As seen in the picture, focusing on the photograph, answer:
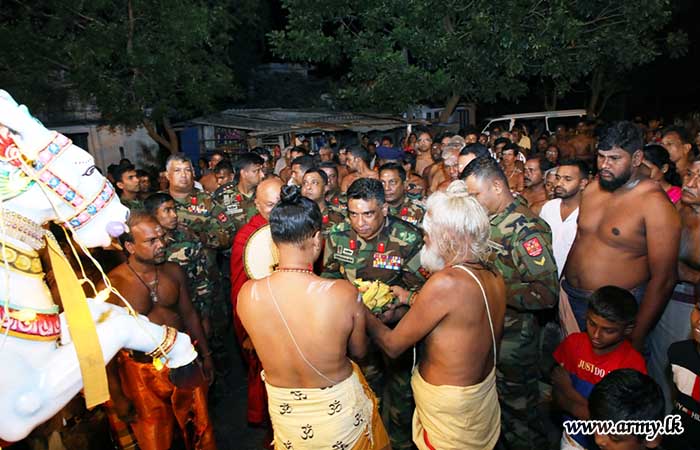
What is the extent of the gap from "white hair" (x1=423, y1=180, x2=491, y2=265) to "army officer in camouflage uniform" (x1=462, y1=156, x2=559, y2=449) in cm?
109

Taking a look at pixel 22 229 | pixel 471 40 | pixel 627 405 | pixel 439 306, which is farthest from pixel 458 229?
pixel 471 40

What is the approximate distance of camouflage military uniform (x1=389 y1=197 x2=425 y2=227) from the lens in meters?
5.38

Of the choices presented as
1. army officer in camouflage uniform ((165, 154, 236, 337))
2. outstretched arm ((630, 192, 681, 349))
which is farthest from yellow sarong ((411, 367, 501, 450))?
army officer in camouflage uniform ((165, 154, 236, 337))

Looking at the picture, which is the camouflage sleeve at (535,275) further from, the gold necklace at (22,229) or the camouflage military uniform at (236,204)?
the camouflage military uniform at (236,204)

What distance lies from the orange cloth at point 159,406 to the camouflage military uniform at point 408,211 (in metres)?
2.77

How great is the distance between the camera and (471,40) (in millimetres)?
12641

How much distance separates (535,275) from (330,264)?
1661mm

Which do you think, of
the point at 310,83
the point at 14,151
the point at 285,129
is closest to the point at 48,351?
the point at 14,151

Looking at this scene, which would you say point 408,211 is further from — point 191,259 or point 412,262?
point 191,259

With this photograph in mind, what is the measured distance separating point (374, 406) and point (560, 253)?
2.93 meters

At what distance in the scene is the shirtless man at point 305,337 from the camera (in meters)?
2.50

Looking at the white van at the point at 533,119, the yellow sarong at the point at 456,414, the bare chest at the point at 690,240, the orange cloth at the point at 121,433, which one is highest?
the white van at the point at 533,119

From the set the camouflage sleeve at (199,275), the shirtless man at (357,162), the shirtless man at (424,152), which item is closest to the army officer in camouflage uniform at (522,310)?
the camouflage sleeve at (199,275)

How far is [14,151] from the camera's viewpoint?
76.0 inches
